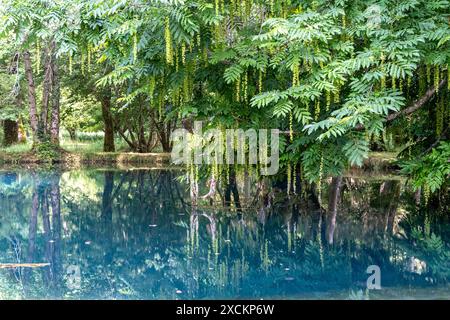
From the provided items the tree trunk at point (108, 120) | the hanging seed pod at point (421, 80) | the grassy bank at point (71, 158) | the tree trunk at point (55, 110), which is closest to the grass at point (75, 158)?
the grassy bank at point (71, 158)

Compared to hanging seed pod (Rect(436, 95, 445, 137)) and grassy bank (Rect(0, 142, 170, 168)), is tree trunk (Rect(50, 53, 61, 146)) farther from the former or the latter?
hanging seed pod (Rect(436, 95, 445, 137))

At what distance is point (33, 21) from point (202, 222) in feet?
17.2

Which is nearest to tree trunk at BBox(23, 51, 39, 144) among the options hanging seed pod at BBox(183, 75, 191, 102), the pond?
the pond

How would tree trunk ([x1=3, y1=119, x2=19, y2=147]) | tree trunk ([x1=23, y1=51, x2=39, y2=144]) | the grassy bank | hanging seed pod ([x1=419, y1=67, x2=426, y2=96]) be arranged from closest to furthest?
hanging seed pod ([x1=419, y1=67, x2=426, y2=96]) < tree trunk ([x1=23, y1=51, x2=39, y2=144]) < the grassy bank < tree trunk ([x1=3, y1=119, x2=19, y2=147])

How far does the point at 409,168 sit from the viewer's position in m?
7.35

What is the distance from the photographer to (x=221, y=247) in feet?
27.2

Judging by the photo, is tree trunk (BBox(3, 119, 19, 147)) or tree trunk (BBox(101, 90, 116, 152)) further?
tree trunk (BBox(3, 119, 19, 147))

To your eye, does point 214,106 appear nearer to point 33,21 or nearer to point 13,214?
point 33,21

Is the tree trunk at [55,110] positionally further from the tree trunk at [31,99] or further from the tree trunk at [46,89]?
the tree trunk at [31,99]

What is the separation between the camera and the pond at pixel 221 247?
19.7ft

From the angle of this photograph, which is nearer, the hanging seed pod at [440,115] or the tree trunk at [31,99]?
the hanging seed pod at [440,115]

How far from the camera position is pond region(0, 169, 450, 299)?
6.02 meters
